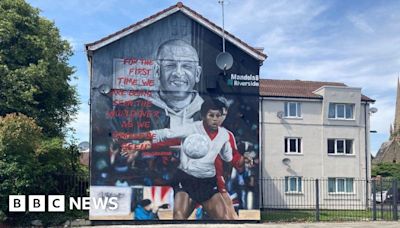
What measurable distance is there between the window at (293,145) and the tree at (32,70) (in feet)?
54.2

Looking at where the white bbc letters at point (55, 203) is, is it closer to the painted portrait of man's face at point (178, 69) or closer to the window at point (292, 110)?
the painted portrait of man's face at point (178, 69)

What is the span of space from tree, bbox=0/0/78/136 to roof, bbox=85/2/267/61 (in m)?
4.32

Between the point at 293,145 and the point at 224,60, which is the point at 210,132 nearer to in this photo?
the point at 224,60

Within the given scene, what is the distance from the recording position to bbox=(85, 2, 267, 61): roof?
23.2m

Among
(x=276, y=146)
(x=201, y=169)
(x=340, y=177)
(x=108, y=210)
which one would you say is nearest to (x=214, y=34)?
(x=201, y=169)

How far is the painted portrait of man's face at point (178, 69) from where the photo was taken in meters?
23.6

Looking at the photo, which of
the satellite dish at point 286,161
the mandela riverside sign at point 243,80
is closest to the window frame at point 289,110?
the satellite dish at point 286,161

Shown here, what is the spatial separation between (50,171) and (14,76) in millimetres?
5905

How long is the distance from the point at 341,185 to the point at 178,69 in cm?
1979

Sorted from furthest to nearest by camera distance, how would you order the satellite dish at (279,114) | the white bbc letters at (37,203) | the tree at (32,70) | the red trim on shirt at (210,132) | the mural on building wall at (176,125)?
1. the satellite dish at (279,114)
2. the tree at (32,70)
3. the red trim on shirt at (210,132)
4. the mural on building wall at (176,125)
5. the white bbc letters at (37,203)

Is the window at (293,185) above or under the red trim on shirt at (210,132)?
under

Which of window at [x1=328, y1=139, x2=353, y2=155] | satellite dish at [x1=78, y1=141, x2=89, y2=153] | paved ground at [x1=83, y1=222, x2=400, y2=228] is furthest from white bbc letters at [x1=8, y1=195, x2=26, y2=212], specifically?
window at [x1=328, y1=139, x2=353, y2=155]

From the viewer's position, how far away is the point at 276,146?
125ft

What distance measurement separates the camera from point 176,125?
2339cm
